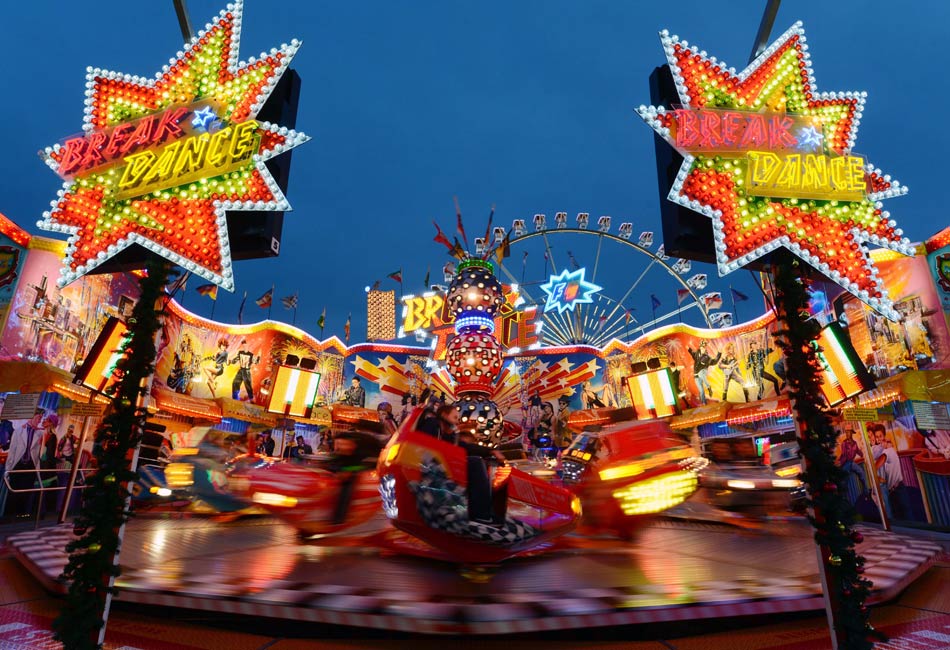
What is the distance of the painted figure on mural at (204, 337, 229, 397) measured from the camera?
22406 mm

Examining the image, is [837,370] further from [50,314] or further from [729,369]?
[729,369]

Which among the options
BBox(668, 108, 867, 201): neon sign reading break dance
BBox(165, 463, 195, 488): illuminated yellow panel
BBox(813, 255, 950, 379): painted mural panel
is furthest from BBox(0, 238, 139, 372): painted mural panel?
BBox(813, 255, 950, 379): painted mural panel

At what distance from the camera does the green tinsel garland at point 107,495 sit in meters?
2.71

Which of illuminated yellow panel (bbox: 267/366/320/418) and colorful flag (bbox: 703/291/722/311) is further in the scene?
colorful flag (bbox: 703/291/722/311)

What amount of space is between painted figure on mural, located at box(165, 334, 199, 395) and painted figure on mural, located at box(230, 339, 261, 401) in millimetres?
A: 1807

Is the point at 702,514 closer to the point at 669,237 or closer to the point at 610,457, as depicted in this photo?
the point at 610,457

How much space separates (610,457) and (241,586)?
4.93m

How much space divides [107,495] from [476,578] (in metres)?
→ 2.84

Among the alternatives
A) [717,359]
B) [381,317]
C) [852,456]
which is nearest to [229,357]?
[381,317]

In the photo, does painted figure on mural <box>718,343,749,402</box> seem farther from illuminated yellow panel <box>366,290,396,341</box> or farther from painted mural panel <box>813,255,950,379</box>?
illuminated yellow panel <box>366,290,396,341</box>

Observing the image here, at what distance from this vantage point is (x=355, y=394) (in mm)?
26766

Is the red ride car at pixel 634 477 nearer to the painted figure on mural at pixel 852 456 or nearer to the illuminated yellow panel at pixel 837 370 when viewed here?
the illuminated yellow panel at pixel 837 370

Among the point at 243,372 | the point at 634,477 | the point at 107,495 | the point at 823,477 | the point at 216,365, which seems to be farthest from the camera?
the point at 243,372

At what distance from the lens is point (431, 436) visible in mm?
4715
